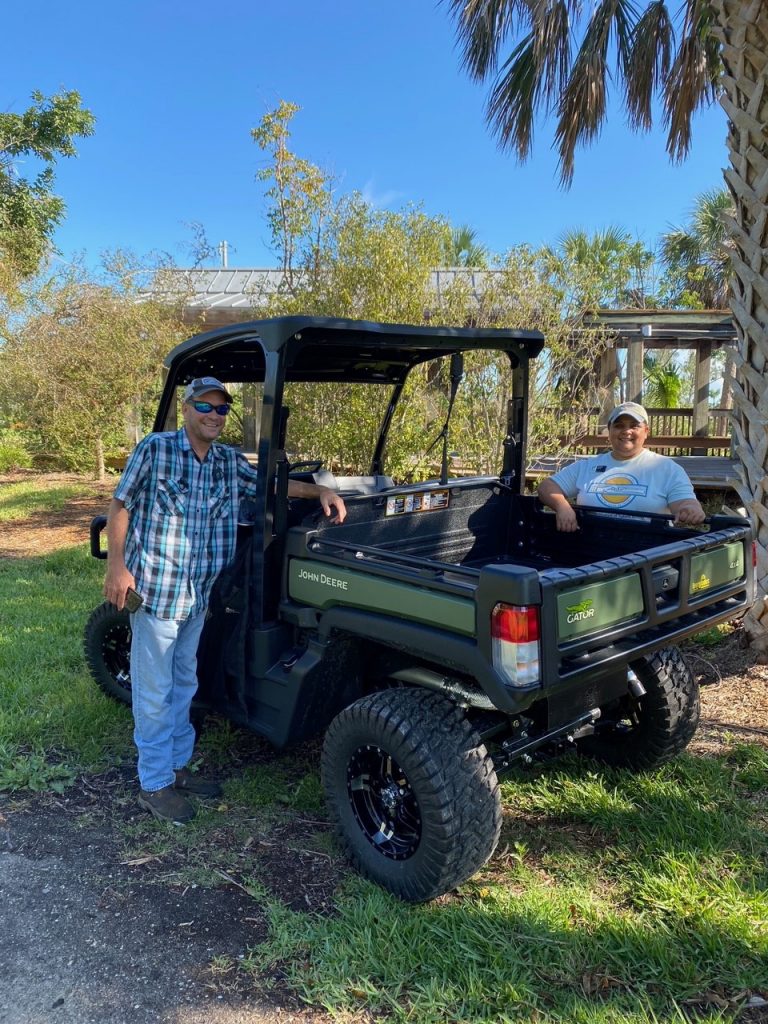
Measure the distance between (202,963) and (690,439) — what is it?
11.6 m

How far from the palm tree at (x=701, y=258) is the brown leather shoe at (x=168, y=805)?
72.0 feet

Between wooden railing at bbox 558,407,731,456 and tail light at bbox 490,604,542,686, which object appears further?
wooden railing at bbox 558,407,731,456

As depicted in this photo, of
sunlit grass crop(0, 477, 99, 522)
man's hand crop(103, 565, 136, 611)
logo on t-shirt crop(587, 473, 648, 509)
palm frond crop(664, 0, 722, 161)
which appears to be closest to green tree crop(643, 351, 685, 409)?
palm frond crop(664, 0, 722, 161)

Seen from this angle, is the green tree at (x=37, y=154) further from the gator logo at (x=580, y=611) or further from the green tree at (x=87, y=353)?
the gator logo at (x=580, y=611)

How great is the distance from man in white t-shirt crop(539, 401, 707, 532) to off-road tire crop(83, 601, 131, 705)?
2.41 meters

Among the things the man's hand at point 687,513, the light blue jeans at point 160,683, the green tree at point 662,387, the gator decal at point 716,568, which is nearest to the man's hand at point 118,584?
the light blue jeans at point 160,683

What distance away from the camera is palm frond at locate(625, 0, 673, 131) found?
21.0 feet

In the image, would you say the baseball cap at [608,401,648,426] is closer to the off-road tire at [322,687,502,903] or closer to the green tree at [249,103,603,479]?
the off-road tire at [322,687,502,903]

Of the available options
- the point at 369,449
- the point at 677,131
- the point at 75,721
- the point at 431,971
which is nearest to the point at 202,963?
the point at 431,971

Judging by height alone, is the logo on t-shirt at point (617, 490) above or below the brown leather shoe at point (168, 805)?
above

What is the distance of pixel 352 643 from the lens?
2.99 meters

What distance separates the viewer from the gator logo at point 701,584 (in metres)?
2.89

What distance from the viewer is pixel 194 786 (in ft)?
11.1

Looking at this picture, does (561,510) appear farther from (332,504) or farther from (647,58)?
(647,58)
